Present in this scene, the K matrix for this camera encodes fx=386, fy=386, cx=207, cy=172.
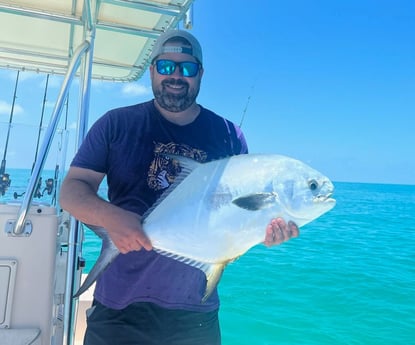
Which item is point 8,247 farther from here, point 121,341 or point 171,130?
point 171,130

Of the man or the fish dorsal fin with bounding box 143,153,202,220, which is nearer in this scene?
the fish dorsal fin with bounding box 143,153,202,220

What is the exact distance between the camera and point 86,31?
2605 mm

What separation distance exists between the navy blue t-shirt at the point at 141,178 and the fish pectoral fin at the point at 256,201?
0.46m

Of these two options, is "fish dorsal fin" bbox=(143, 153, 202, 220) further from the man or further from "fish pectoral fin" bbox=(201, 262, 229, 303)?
"fish pectoral fin" bbox=(201, 262, 229, 303)

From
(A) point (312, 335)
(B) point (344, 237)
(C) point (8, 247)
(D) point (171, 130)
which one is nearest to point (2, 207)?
(C) point (8, 247)

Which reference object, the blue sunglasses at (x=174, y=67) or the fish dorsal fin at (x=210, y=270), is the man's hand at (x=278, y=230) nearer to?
the fish dorsal fin at (x=210, y=270)

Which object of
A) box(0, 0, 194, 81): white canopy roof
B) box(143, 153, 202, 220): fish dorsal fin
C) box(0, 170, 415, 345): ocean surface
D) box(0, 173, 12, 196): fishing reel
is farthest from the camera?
box(0, 170, 415, 345): ocean surface

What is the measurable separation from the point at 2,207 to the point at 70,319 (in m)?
0.71

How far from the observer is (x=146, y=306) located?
1.77 meters

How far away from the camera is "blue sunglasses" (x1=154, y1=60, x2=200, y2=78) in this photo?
1.91 metres

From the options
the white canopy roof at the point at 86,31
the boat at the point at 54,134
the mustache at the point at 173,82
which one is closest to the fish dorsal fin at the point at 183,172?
the mustache at the point at 173,82

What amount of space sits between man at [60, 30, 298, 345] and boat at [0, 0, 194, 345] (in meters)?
0.40

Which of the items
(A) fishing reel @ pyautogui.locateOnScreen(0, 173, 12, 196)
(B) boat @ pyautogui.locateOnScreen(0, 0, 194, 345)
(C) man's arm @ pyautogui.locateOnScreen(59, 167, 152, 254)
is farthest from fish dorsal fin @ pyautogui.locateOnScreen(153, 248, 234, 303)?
(A) fishing reel @ pyautogui.locateOnScreen(0, 173, 12, 196)

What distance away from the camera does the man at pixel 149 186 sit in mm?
1754
